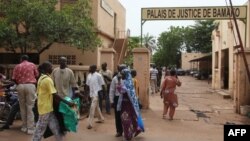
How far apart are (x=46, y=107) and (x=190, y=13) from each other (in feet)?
32.8

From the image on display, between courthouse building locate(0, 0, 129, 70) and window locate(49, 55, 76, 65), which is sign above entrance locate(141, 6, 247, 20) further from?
window locate(49, 55, 76, 65)

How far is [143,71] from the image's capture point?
1548 centimetres

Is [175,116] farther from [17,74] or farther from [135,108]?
[17,74]

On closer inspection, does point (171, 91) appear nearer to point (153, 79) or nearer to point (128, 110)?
point (128, 110)

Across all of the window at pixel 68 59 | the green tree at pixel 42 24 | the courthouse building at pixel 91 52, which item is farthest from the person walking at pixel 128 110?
the window at pixel 68 59

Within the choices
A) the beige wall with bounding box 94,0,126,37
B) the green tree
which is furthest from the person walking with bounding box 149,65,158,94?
the green tree

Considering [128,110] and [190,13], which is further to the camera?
[190,13]

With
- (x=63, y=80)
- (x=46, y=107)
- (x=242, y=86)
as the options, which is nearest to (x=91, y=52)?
(x=242, y=86)

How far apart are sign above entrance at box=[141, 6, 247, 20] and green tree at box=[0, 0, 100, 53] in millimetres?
2971

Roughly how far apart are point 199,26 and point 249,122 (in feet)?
152

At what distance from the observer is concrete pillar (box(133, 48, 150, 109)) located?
50.5 feet

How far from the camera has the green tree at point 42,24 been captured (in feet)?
53.6

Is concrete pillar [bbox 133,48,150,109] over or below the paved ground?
over

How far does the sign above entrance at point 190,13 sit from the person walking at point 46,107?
933 centimetres
